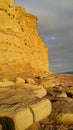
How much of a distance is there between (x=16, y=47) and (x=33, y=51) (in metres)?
9.04

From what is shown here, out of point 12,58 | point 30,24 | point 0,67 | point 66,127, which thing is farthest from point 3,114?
point 30,24

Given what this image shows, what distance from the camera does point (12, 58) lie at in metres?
19.5

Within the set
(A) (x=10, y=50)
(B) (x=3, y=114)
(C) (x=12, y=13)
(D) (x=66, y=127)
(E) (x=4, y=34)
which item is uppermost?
(C) (x=12, y=13)

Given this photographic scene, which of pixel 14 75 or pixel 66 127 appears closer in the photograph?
pixel 66 127

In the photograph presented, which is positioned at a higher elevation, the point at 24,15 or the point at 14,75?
the point at 24,15

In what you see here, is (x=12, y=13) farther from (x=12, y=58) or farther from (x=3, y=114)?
(x=3, y=114)

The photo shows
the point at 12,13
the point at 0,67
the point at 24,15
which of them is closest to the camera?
the point at 0,67

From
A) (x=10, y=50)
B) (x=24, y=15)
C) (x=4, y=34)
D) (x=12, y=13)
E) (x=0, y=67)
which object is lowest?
(x=0, y=67)

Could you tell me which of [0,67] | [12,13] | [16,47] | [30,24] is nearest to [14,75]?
[0,67]

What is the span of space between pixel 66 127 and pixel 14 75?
11.8 metres

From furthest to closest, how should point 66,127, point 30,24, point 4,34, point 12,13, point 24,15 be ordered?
1. point 30,24
2. point 24,15
3. point 12,13
4. point 4,34
5. point 66,127

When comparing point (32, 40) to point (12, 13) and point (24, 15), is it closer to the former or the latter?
point (24, 15)

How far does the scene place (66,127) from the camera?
721cm

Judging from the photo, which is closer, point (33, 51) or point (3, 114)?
point (3, 114)
